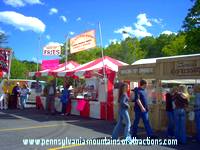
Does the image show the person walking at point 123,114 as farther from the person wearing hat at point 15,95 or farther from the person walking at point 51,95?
the person wearing hat at point 15,95

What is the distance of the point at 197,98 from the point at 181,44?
5209cm

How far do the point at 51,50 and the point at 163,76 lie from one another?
12.6m

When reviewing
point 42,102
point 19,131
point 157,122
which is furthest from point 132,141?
point 42,102

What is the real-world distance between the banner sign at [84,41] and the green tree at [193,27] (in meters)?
20.8

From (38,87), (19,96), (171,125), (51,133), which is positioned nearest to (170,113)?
(171,125)

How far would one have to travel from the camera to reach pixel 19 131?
12.7m

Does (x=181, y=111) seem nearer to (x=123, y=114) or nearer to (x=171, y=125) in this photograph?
(x=171, y=125)

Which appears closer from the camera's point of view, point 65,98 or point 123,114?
point 123,114

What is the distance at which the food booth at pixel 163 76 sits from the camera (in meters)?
12.3

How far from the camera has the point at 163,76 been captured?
13.5m

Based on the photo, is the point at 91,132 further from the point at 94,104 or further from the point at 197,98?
the point at 94,104

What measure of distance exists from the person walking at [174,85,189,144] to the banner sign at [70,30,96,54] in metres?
8.64

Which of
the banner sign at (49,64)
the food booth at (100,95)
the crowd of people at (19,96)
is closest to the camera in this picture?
the food booth at (100,95)

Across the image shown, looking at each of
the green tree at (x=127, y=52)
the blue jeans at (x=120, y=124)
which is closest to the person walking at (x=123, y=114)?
the blue jeans at (x=120, y=124)
